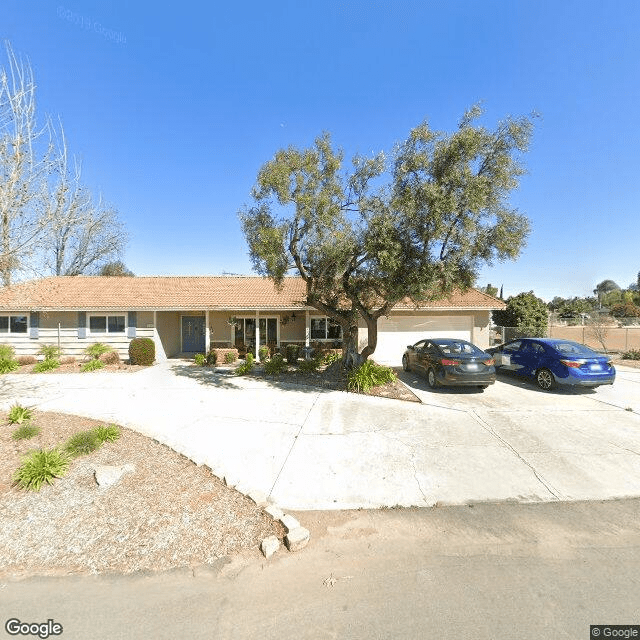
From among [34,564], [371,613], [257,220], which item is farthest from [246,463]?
Result: [257,220]

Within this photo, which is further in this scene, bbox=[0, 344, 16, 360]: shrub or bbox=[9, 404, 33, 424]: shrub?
bbox=[0, 344, 16, 360]: shrub

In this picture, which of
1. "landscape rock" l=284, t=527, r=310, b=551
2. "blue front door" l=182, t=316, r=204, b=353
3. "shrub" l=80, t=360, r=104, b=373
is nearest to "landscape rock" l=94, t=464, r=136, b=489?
"landscape rock" l=284, t=527, r=310, b=551

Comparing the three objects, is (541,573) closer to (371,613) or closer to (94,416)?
(371,613)

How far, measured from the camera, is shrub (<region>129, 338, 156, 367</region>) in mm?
13305

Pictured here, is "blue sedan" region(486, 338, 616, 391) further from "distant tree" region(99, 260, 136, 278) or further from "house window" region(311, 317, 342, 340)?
"distant tree" region(99, 260, 136, 278)

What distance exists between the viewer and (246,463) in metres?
4.73

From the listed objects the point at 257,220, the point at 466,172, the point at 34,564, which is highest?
the point at 466,172

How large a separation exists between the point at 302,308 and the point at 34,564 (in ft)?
40.6

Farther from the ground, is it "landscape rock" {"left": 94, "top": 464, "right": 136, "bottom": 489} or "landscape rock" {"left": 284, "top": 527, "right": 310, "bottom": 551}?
"landscape rock" {"left": 94, "top": 464, "right": 136, "bottom": 489}

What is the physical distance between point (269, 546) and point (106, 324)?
48.7ft

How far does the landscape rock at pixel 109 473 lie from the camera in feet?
13.3

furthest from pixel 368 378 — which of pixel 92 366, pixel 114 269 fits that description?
pixel 114 269

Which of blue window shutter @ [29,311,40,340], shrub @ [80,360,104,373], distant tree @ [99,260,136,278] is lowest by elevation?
shrub @ [80,360,104,373]

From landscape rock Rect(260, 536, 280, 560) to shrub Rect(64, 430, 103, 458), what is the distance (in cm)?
358
